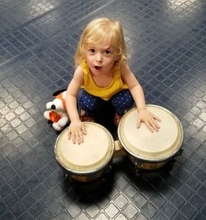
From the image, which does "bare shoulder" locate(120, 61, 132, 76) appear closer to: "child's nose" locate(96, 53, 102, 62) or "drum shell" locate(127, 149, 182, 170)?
"child's nose" locate(96, 53, 102, 62)

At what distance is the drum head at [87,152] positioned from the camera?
30.9 inches

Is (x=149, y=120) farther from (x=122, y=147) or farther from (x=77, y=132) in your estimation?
(x=77, y=132)

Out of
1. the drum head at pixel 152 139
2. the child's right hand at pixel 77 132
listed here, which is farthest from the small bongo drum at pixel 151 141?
the child's right hand at pixel 77 132

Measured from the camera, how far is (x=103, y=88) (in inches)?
38.3

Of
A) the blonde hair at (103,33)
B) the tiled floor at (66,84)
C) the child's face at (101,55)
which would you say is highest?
the blonde hair at (103,33)

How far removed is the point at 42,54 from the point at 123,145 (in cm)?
74

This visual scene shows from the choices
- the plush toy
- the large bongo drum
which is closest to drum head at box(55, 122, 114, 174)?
the large bongo drum

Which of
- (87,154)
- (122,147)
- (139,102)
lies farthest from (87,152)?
(139,102)

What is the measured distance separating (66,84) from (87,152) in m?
0.51

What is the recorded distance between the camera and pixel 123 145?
83cm

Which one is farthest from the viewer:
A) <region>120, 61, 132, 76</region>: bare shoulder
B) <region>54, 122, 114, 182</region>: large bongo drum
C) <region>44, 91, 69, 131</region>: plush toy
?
<region>44, 91, 69, 131</region>: plush toy

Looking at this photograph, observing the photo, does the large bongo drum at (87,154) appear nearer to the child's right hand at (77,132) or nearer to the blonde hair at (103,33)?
the child's right hand at (77,132)

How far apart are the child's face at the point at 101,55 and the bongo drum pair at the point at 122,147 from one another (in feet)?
0.61

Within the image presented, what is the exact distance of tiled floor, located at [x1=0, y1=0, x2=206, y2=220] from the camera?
0.94 m
